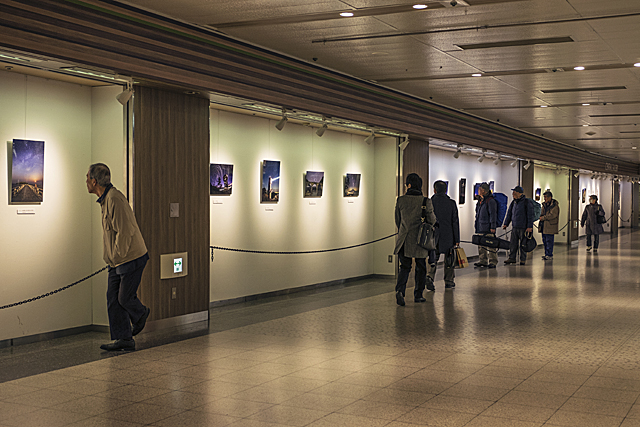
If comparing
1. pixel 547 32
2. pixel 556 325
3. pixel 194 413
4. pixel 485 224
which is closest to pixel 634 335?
pixel 556 325

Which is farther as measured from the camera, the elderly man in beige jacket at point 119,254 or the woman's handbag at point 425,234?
the woman's handbag at point 425,234

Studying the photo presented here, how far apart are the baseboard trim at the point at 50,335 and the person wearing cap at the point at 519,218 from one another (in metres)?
10.8

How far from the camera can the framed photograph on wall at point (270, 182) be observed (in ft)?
37.8

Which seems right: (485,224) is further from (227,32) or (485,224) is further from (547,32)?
(227,32)

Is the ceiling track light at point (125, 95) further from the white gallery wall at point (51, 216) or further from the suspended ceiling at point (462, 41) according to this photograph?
the suspended ceiling at point (462, 41)

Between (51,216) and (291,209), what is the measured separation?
5.04 metres

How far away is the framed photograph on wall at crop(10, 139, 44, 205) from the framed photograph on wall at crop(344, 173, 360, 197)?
693 cm

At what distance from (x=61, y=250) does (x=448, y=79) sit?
6.15 metres

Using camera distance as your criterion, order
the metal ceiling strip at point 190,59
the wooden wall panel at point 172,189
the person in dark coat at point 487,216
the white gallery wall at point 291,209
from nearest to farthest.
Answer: the metal ceiling strip at point 190,59 → the wooden wall panel at point 172,189 → the white gallery wall at point 291,209 → the person in dark coat at point 487,216

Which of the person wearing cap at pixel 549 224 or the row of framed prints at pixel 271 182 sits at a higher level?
the row of framed prints at pixel 271 182

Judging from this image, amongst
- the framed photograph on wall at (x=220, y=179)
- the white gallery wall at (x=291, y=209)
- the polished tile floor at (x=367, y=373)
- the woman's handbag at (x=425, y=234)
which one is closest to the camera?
the polished tile floor at (x=367, y=373)

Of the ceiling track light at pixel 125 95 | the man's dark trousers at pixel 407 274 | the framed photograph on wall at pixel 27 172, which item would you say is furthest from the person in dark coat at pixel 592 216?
the framed photograph on wall at pixel 27 172

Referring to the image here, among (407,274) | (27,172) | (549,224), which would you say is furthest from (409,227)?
(549,224)

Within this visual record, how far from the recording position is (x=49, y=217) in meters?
7.86
